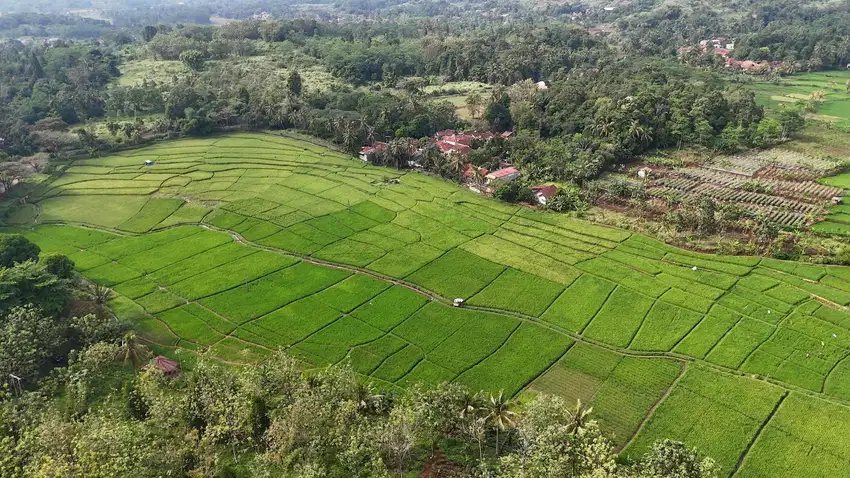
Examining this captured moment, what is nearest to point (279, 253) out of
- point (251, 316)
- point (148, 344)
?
point (251, 316)

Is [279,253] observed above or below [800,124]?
below

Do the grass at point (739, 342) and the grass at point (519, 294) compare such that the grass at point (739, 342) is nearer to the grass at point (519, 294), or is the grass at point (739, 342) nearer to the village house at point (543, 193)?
the grass at point (519, 294)

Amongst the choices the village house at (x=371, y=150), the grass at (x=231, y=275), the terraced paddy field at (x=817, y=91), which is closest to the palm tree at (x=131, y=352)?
the grass at (x=231, y=275)

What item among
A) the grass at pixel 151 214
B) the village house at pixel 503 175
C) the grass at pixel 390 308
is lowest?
the grass at pixel 151 214

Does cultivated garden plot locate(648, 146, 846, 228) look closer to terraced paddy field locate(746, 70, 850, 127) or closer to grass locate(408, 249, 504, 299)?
terraced paddy field locate(746, 70, 850, 127)

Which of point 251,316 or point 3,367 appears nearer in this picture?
point 3,367

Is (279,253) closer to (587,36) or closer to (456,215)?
(456,215)
